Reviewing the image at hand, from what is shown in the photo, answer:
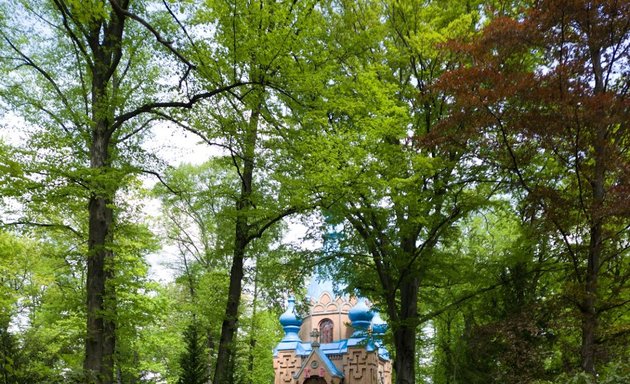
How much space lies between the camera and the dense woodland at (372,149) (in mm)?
7812

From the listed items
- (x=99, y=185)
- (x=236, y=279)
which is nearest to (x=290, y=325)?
(x=236, y=279)

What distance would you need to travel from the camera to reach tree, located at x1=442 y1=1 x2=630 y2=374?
7430 mm

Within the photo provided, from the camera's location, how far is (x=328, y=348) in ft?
90.8

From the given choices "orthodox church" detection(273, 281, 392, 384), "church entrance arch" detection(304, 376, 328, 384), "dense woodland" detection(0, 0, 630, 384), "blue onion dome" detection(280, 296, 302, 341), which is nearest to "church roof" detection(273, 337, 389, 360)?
"orthodox church" detection(273, 281, 392, 384)

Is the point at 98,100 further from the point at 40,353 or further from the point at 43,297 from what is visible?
the point at 43,297

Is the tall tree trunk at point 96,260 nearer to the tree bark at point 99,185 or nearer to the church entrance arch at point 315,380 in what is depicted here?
the tree bark at point 99,185

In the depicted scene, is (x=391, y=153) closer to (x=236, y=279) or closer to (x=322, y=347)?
(x=236, y=279)

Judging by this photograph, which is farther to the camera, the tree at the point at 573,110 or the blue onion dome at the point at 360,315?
the blue onion dome at the point at 360,315

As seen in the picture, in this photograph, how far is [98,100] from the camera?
372 inches

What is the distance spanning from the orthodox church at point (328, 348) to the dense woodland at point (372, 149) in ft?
32.0

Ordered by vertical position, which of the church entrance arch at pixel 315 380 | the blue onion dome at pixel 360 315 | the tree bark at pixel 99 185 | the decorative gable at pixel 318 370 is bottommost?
the church entrance arch at pixel 315 380

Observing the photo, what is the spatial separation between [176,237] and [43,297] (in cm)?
666

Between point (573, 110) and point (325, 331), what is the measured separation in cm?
2352

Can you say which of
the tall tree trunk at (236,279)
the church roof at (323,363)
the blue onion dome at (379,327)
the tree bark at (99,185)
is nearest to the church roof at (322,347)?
the church roof at (323,363)
